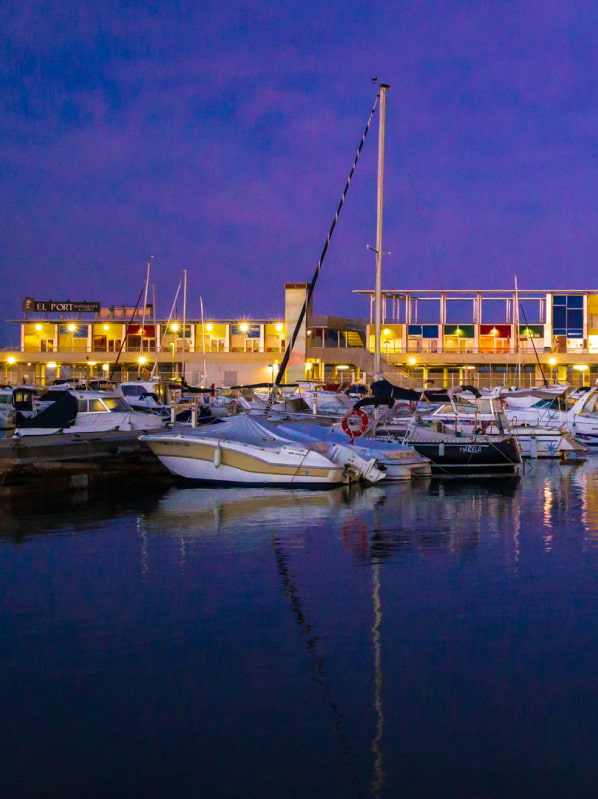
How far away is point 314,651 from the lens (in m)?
11.1

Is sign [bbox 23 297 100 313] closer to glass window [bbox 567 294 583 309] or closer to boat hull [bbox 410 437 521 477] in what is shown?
glass window [bbox 567 294 583 309]

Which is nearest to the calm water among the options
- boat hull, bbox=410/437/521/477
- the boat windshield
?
boat hull, bbox=410/437/521/477

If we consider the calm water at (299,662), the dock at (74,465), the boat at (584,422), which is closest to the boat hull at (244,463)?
the dock at (74,465)

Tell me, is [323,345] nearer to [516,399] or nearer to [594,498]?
[516,399]

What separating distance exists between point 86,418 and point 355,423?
1124 cm

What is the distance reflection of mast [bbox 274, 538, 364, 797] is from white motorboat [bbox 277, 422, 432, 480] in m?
10.6

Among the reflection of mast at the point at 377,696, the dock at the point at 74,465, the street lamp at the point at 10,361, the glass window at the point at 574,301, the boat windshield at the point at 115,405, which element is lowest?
the reflection of mast at the point at 377,696

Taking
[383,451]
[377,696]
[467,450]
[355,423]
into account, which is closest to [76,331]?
[355,423]

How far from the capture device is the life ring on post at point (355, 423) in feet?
102

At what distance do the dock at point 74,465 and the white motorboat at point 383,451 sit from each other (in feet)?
14.5

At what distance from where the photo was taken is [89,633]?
1189 centimetres

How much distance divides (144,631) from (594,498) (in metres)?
17.1

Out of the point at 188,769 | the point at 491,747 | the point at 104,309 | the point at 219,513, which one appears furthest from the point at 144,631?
the point at 104,309

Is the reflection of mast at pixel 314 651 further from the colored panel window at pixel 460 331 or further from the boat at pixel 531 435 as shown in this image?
the colored panel window at pixel 460 331
